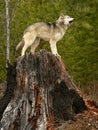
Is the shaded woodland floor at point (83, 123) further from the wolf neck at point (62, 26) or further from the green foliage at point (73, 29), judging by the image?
the green foliage at point (73, 29)

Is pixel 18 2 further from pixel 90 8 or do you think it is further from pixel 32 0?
pixel 90 8

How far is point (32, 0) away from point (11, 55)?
3.34 meters

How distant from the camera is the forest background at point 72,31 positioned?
77.6 ft

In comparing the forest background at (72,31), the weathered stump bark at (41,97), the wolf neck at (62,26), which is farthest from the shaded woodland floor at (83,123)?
the forest background at (72,31)

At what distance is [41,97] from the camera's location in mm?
10406

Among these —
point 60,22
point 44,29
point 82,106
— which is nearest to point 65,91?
point 82,106

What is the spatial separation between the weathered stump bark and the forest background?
1220 centimetres

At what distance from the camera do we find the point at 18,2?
27312mm

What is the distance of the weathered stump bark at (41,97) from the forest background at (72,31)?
1220 cm

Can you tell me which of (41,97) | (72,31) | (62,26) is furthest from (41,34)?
(72,31)

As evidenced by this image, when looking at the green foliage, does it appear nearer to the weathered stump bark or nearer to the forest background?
the forest background

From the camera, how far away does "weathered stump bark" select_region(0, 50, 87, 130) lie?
33.4 ft

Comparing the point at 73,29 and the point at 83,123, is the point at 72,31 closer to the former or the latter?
the point at 73,29

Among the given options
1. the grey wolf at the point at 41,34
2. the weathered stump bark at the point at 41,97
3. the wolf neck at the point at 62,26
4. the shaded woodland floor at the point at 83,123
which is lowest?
the shaded woodland floor at the point at 83,123
